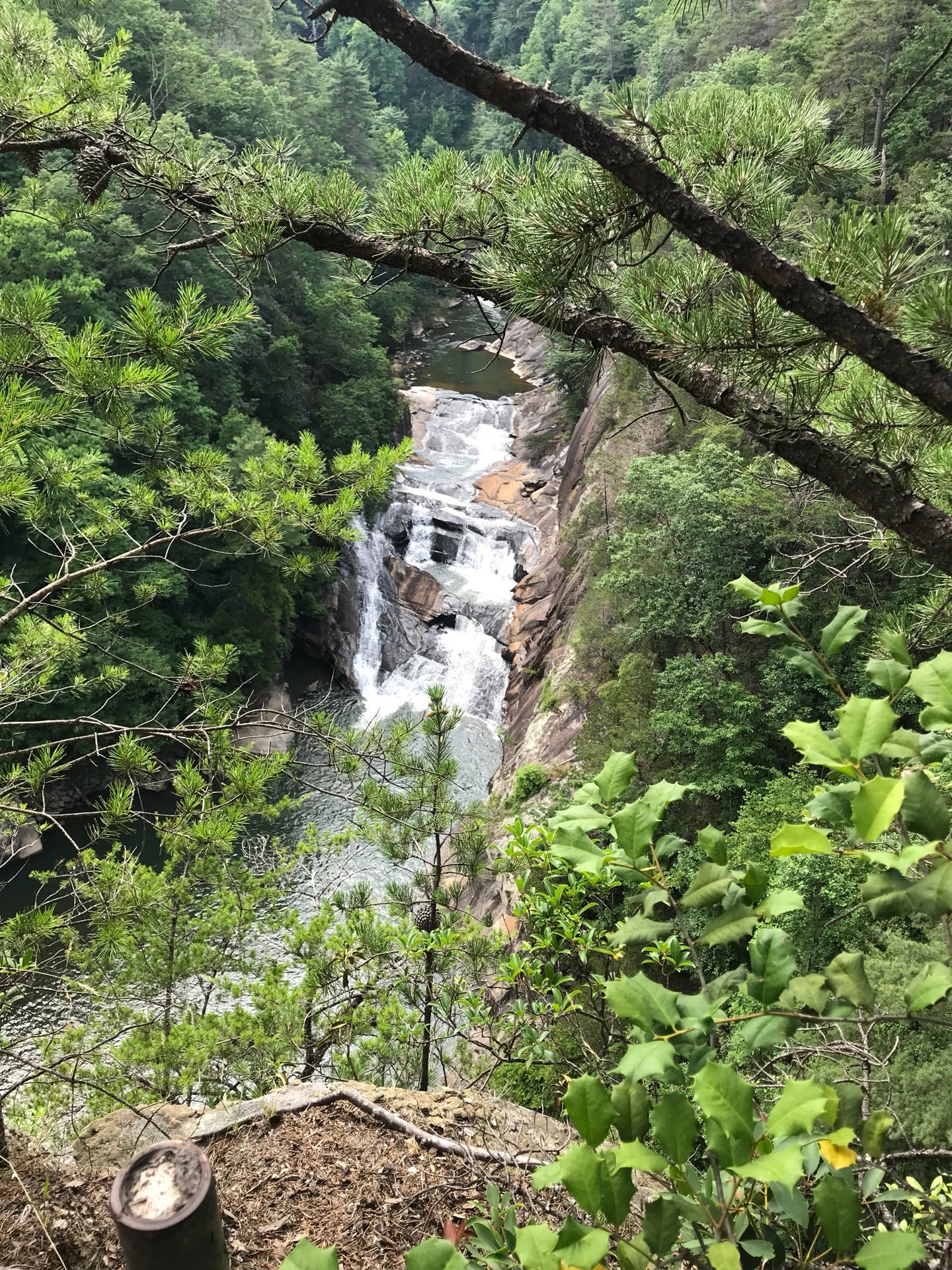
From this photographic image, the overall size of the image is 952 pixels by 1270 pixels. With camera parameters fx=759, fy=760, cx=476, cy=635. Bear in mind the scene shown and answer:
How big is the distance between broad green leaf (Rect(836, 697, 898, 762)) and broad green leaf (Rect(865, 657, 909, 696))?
84mm

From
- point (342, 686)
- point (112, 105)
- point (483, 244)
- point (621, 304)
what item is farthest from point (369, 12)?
point (342, 686)

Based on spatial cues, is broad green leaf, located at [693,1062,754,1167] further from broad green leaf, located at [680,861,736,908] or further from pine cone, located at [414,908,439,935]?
pine cone, located at [414,908,439,935]

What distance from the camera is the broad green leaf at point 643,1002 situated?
2.82ft

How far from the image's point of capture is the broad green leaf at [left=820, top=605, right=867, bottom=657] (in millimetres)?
1060

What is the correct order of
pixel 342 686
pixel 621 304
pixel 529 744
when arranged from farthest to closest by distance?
pixel 342 686 < pixel 529 744 < pixel 621 304

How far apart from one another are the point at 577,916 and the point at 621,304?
76.0 inches

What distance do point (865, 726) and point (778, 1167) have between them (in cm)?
46

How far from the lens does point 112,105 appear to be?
2445 mm

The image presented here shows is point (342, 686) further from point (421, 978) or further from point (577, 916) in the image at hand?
point (577, 916)

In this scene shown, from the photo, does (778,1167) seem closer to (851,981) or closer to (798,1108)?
(798,1108)

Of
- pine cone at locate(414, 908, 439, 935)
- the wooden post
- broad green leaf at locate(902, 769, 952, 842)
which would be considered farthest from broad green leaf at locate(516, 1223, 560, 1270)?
pine cone at locate(414, 908, 439, 935)

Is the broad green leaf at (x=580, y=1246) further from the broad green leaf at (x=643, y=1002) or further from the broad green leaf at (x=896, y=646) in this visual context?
the broad green leaf at (x=896, y=646)

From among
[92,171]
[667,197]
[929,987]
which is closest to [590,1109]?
[929,987]

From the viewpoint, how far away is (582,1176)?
2.59 feet
